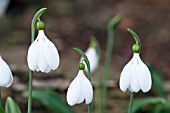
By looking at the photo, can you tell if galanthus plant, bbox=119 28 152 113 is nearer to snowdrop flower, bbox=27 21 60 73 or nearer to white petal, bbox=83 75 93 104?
white petal, bbox=83 75 93 104

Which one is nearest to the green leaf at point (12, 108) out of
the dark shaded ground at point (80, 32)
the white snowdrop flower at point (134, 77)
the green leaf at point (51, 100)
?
the green leaf at point (51, 100)

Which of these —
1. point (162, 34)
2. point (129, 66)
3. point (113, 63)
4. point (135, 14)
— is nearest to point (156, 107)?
point (129, 66)

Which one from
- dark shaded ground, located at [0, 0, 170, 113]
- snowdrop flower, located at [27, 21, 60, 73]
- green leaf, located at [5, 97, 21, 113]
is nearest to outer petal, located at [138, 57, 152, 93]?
snowdrop flower, located at [27, 21, 60, 73]

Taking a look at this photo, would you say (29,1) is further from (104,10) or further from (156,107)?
(156,107)

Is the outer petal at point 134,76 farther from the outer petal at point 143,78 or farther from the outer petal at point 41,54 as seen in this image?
the outer petal at point 41,54

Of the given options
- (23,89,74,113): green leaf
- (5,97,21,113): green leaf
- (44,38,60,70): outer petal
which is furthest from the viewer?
(23,89,74,113): green leaf

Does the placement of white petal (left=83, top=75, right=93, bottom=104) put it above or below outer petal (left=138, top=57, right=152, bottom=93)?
below

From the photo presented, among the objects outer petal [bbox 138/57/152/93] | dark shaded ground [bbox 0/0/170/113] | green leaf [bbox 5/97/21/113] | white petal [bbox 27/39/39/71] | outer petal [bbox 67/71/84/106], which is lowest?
green leaf [bbox 5/97/21/113]
